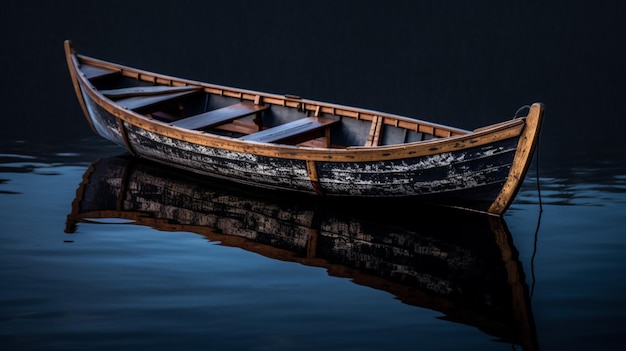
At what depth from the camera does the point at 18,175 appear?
9477mm

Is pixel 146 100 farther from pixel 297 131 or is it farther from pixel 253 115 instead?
pixel 297 131

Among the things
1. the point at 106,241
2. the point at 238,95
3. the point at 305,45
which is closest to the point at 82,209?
the point at 106,241

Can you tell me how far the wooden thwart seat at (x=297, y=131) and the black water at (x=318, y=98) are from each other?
6.06 ft

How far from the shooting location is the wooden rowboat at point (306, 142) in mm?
7430

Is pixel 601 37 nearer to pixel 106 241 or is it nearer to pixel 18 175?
pixel 18 175

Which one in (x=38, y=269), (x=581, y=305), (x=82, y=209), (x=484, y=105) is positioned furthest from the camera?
(x=484, y=105)

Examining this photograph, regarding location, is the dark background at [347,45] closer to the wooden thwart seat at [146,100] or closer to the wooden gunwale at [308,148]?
the wooden gunwale at [308,148]

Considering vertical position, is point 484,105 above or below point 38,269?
above

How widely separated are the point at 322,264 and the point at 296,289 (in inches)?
25.4

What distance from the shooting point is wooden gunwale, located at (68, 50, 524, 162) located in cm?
730

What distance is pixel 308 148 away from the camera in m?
8.00

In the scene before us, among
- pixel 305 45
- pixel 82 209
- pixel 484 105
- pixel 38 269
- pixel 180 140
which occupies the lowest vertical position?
pixel 38 269

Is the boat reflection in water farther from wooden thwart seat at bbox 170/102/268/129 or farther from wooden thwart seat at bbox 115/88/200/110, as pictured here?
wooden thwart seat at bbox 115/88/200/110

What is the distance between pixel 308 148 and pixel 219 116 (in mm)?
2363
